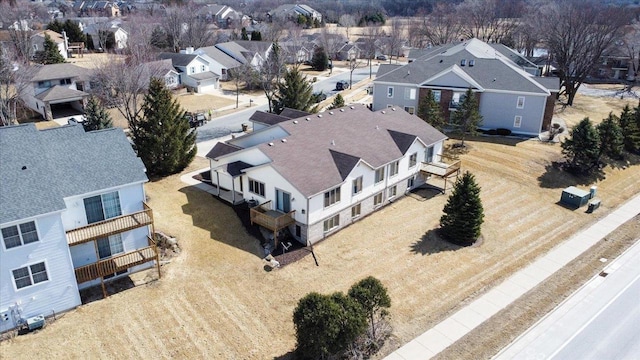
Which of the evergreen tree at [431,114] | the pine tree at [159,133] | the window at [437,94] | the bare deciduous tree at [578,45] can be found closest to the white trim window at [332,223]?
the pine tree at [159,133]

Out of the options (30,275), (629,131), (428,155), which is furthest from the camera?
(629,131)

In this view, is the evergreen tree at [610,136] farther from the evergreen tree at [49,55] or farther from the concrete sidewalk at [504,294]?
the evergreen tree at [49,55]

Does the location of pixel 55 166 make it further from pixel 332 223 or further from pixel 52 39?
pixel 52 39

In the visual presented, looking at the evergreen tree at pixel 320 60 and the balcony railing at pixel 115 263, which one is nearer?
the balcony railing at pixel 115 263

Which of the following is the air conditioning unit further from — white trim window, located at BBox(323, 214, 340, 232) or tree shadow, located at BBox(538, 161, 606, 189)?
tree shadow, located at BBox(538, 161, 606, 189)

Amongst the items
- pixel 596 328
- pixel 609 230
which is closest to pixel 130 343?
pixel 596 328

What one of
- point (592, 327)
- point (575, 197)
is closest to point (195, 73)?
point (575, 197)
